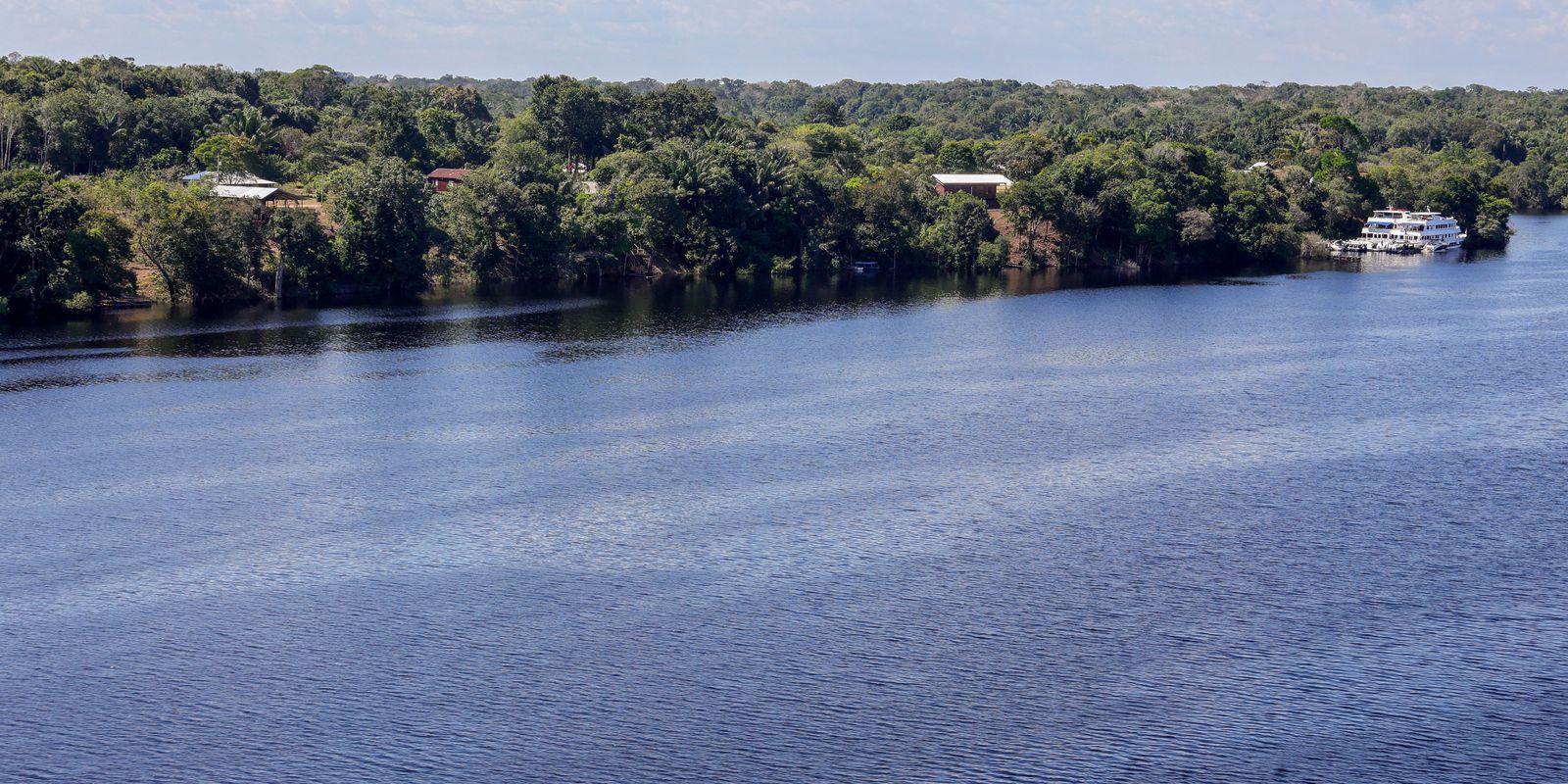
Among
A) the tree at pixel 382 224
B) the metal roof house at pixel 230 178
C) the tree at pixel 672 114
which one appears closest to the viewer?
the tree at pixel 382 224

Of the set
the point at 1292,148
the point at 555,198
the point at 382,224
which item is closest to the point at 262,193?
the point at 382,224

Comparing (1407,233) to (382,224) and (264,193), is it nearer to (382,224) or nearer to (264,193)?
(382,224)

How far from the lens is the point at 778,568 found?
38688 millimetres

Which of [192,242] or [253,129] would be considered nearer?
[192,242]

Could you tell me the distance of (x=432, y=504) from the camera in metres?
44.6

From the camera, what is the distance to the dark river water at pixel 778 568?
95.5ft

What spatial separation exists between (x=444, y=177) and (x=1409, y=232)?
10020 cm

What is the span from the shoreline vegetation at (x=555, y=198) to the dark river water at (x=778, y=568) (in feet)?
64.5

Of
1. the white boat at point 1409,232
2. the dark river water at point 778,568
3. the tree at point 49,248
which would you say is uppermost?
the white boat at point 1409,232

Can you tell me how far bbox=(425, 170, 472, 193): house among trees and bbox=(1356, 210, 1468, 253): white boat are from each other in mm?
91813

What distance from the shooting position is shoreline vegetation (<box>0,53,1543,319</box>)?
89.6 metres

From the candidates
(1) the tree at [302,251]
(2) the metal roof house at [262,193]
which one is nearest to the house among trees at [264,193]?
(2) the metal roof house at [262,193]

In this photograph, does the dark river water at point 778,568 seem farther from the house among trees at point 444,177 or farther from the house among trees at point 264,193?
the house among trees at point 444,177

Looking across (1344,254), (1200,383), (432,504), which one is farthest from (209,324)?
(1344,254)
